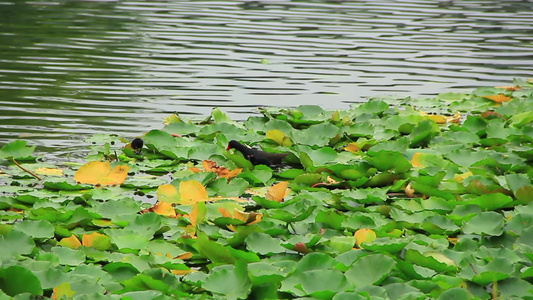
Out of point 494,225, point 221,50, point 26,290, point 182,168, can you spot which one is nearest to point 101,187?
point 182,168

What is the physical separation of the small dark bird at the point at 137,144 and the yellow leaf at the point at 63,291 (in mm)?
1925

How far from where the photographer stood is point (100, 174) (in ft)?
11.3

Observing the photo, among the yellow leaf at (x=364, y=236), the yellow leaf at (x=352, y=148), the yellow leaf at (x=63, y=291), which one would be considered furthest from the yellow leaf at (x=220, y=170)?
the yellow leaf at (x=63, y=291)

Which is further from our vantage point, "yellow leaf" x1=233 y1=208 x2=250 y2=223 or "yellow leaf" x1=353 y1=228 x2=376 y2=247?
"yellow leaf" x1=233 y1=208 x2=250 y2=223

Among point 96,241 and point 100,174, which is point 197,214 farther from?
point 100,174

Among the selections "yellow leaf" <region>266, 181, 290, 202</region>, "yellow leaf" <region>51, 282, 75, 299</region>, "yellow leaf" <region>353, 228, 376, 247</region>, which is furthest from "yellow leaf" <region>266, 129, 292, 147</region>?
"yellow leaf" <region>51, 282, 75, 299</region>

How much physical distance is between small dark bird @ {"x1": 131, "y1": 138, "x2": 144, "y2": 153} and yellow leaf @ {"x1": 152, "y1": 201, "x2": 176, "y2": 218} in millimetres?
1064

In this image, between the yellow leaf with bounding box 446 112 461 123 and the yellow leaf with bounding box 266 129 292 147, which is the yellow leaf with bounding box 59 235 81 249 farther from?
the yellow leaf with bounding box 446 112 461 123

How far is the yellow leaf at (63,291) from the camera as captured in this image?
2.13 meters

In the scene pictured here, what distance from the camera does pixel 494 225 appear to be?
274 cm

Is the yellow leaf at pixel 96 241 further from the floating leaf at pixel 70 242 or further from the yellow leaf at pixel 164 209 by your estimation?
the yellow leaf at pixel 164 209

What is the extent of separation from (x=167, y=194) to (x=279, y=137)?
3.90 ft

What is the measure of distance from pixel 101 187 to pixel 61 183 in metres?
0.18

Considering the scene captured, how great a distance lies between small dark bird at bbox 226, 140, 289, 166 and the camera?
382 cm
